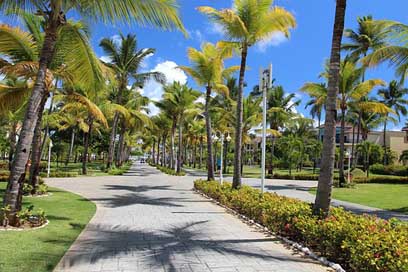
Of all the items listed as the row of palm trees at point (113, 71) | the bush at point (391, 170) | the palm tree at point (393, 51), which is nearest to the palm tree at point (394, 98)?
the bush at point (391, 170)

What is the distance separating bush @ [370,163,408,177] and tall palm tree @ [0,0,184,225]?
43.4m

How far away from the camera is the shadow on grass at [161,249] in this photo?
20.5ft

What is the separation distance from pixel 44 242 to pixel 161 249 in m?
2.26

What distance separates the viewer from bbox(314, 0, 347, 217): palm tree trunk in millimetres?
7855

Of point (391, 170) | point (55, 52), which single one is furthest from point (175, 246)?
point (391, 170)

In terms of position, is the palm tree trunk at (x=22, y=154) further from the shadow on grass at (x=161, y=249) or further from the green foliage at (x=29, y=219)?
the shadow on grass at (x=161, y=249)

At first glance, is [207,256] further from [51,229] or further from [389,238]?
[51,229]

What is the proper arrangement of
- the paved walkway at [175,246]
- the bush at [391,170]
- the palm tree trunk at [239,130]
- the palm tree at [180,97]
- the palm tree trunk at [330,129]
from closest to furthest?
the paved walkway at [175,246] < the palm tree trunk at [330,129] < the palm tree trunk at [239,130] < the palm tree at [180,97] < the bush at [391,170]

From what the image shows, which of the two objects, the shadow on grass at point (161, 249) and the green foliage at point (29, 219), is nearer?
the shadow on grass at point (161, 249)

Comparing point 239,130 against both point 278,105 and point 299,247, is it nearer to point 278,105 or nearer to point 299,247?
point 299,247

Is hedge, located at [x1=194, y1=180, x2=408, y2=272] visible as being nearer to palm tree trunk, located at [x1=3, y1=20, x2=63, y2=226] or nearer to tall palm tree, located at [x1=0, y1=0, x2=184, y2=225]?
tall palm tree, located at [x1=0, y1=0, x2=184, y2=225]

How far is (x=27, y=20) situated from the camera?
13.0 m

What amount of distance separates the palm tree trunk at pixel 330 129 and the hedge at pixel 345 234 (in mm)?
357

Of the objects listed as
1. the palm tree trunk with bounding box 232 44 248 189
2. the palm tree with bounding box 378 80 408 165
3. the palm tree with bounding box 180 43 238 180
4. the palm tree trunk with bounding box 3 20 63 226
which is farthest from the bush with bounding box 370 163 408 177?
the palm tree trunk with bounding box 3 20 63 226
